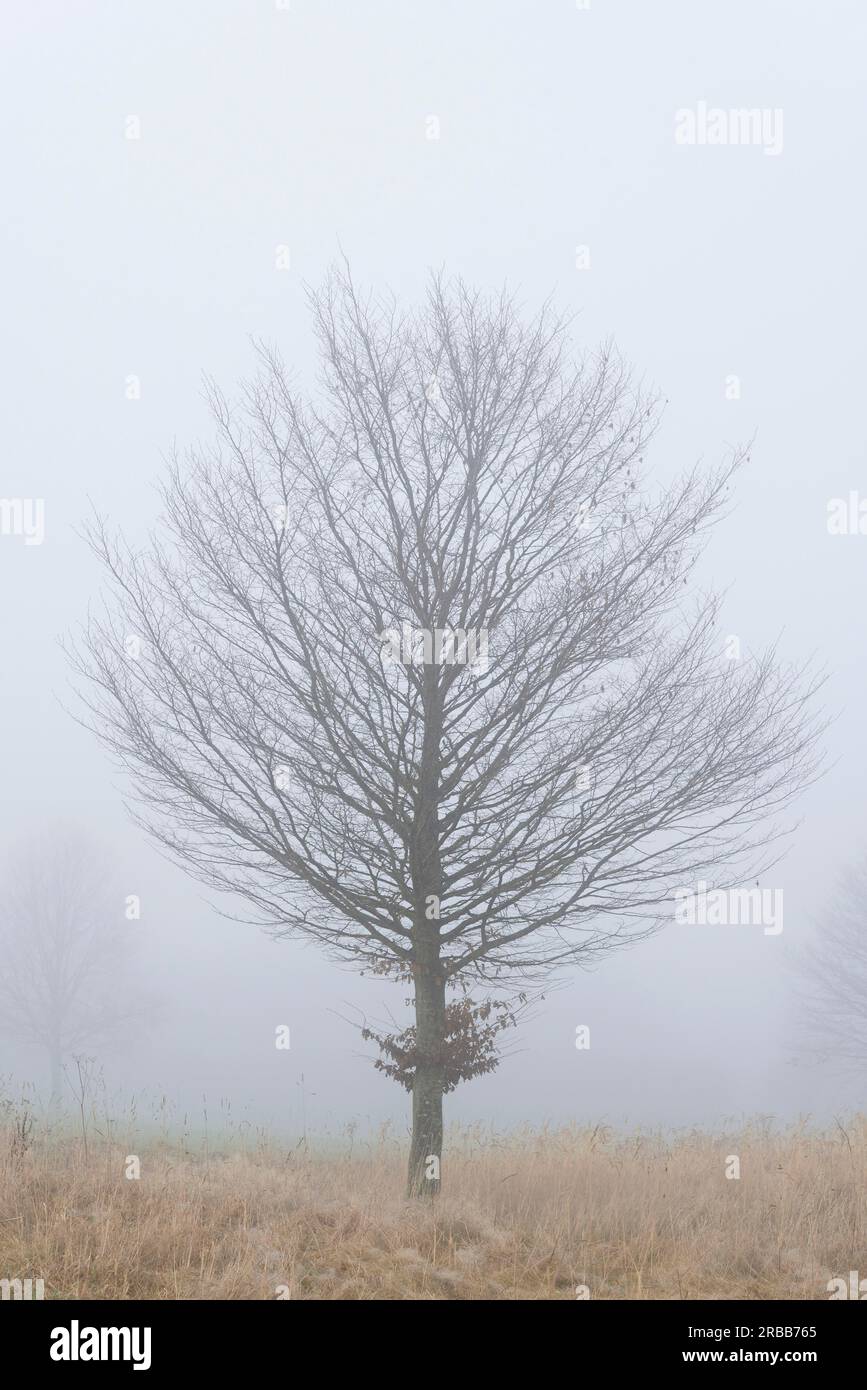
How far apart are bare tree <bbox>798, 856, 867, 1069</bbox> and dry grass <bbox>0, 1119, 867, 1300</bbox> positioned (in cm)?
1960

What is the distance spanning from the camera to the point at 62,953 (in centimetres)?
2888

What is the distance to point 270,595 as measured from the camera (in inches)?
339

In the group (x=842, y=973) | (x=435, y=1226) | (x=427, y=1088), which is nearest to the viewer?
(x=435, y=1226)

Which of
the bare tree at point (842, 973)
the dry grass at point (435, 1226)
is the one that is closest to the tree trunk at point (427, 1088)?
the dry grass at point (435, 1226)

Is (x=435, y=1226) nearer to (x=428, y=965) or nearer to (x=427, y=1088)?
(x=427, y=1088)

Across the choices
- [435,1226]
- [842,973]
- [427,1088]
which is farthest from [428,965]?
[842,973]

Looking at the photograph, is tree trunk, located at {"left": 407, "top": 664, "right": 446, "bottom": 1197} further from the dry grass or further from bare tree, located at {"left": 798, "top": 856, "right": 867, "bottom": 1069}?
bare tree, located at {"left": 798, "top": 856, "right": 867, "bottom": 1069}

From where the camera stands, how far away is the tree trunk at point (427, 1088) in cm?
805

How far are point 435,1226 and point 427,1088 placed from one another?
52.1 inches

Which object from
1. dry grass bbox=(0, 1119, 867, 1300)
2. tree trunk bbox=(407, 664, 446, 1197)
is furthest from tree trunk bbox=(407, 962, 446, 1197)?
dry grass bbox=(0, 1119, 867, 1300)

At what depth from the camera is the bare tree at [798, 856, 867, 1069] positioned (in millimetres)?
27062
